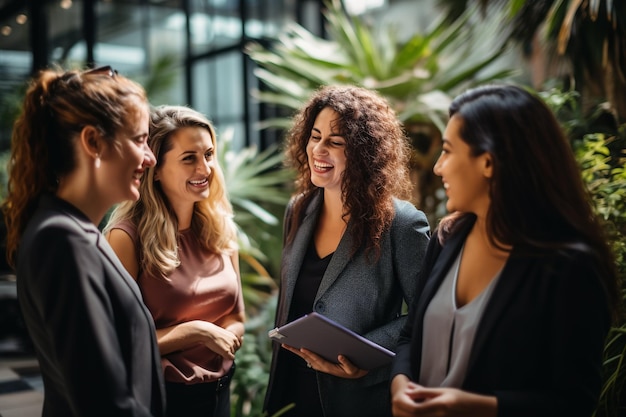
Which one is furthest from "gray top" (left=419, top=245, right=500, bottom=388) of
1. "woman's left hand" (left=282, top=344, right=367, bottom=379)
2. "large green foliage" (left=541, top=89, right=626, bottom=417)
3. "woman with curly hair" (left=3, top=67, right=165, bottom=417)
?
"large green foliage" (left=541, top=89, right=626, bottom=417)

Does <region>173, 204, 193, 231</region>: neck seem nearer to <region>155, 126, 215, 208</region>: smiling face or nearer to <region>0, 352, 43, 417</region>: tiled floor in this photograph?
<region>155, 126, 215, 208</region>: smiling face

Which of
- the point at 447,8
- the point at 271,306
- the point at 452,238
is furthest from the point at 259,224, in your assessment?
the point at 452,238

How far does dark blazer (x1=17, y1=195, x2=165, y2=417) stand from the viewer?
1.22 metres

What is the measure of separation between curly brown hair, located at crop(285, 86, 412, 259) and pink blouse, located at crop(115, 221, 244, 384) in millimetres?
302

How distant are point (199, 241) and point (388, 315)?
67cm

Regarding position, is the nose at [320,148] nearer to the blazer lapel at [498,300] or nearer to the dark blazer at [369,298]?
the dark blazer at [369,298]

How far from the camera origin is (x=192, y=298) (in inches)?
74.8

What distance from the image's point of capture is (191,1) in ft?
19.1

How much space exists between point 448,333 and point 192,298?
851 mm

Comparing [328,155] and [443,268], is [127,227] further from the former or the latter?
[443,268]

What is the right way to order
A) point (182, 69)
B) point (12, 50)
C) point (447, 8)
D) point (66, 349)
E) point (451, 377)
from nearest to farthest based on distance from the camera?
1. point (66, 349)
2. point (451, 377)
3. point (447, 8)
4. point (12, 50)
5. point (182, 69)

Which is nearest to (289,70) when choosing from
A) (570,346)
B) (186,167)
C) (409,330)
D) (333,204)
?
(333,204)

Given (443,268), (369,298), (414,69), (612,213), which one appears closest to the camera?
(443,268)

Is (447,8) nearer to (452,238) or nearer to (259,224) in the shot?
(259,224)
